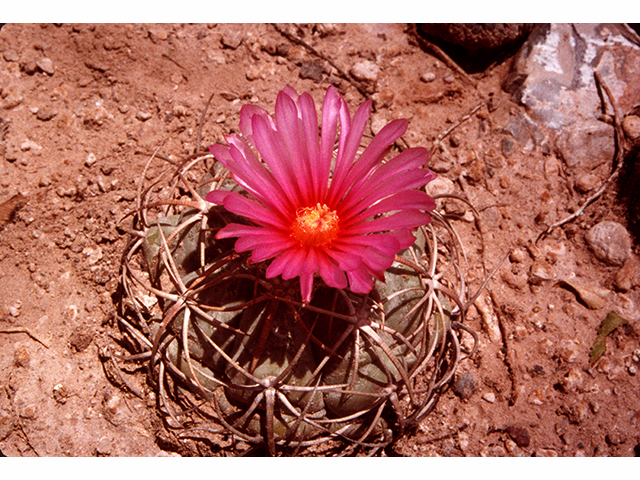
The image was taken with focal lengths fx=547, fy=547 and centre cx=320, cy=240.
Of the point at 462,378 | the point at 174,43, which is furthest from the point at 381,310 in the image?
the point at 174,43

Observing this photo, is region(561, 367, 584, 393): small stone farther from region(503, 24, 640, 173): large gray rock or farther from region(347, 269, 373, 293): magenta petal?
region(347, 269, 373, 293): magenta petal

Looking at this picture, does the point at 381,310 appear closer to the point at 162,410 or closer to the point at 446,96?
the point at 162,410

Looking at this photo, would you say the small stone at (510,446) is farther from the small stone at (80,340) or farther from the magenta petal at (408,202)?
the small stone at (80,340)

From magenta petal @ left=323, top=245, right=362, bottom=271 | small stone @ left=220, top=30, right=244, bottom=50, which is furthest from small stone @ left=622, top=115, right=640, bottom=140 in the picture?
small stone @ left=220, top=30, right=244, bottom=50

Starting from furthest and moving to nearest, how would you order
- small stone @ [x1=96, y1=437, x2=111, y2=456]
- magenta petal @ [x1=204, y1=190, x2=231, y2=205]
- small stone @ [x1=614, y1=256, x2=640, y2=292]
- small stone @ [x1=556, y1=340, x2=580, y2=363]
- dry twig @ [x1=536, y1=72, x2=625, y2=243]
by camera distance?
dry twig @ [x1=536, y1=72, x2=625, y2=243] < small stone @ [x1=614, y1=256, x2=640, y2=292] < small stone @ [x1=556, y1=340, x2=580, y2=363] < small stone @ [x1=96, y1=437, x2=111, y2=456] < magenta petal @ [x1=204, y1=190, x2=231, y2=205]

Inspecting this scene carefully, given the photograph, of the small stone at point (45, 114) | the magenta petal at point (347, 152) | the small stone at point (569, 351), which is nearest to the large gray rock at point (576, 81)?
the small stone at point (569, 351)

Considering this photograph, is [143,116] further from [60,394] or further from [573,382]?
[573,382]

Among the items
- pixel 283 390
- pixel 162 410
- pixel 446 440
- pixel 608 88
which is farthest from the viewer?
pixel 608 88
